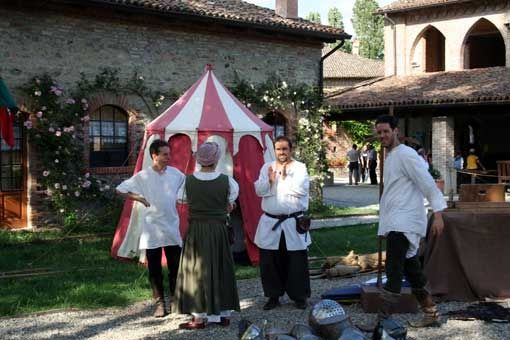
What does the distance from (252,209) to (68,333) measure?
13.2ft

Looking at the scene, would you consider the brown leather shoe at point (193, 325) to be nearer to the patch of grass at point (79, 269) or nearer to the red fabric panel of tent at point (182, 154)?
the patch of grass at point (79, 269)

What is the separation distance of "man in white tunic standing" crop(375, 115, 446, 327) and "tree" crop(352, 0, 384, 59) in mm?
50493

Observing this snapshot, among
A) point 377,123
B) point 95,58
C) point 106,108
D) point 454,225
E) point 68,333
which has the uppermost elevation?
point 95,58

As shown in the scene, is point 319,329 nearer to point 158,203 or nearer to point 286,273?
point 286,273

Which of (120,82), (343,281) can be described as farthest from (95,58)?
(343,281)

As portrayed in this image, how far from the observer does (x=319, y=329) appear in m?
4.94

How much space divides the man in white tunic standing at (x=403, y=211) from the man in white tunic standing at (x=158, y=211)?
1.99 m

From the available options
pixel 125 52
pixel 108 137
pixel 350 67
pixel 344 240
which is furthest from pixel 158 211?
pixel 350 67

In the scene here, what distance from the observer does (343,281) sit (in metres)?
7.89

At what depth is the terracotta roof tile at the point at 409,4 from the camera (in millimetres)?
23656

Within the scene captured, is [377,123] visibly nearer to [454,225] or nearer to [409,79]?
[454,225]

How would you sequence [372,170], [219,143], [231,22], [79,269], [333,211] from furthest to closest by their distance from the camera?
[372,170]
[333,211]
[231,22]
[219,143]
[79,269]

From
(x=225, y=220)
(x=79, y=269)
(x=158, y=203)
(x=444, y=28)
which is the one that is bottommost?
(x=79, y=269)

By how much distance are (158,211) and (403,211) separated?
7.55 ft
